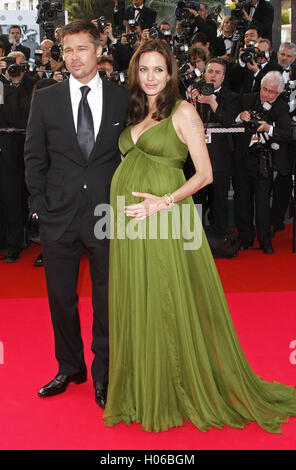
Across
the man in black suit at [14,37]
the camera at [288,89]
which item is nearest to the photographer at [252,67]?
the camera at [288,89]

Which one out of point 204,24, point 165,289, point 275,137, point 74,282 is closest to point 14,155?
point 275,137

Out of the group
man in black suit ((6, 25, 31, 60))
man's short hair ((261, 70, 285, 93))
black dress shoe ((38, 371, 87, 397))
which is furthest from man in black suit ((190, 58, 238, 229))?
black dress shoe ((38, 371, 87, 397))

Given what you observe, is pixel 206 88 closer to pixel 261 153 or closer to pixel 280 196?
pixel 261 153

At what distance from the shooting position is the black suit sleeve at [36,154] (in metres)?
2.94

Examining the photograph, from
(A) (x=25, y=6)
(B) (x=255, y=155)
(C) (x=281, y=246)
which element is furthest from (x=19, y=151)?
(A) (x=25, y=6)

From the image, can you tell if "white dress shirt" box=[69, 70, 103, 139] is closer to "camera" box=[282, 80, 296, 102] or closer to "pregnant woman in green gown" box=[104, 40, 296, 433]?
"pregnant woman in green gown" box=[104, 40, 296, 433]

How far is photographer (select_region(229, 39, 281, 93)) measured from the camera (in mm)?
6793

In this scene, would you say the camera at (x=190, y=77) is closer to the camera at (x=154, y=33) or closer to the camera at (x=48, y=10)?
the camera at (x=154, y=33)

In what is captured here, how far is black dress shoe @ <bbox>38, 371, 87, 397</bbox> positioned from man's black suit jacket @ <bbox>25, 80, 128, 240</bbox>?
A: 777mm

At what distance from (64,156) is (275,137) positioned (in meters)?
3.77

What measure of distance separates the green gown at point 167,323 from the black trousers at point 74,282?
0.14m

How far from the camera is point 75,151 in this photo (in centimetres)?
291

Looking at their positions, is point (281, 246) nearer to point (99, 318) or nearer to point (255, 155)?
point (255, 155)

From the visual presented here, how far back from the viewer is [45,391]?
321 cm
